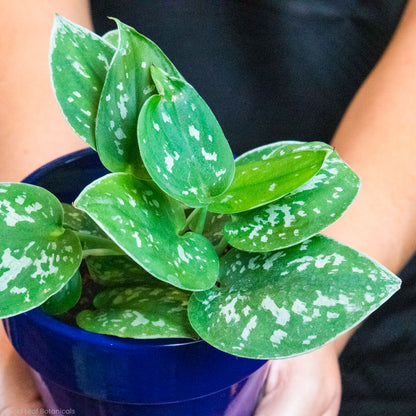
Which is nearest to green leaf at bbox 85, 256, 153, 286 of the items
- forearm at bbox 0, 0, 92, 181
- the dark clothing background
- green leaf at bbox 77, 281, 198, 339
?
green leaf at bbox 77, 281, 198, 339

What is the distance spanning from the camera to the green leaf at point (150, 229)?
0.24m

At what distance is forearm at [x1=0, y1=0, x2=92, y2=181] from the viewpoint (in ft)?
2.06

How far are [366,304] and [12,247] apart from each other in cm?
20

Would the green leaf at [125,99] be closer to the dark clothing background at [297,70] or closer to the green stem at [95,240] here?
the green stem at [95,240]

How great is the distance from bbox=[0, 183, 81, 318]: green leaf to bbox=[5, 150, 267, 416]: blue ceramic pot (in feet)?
0.11

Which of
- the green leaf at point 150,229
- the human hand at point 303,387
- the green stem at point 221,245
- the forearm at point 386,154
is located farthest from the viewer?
the forearm at point 386,154

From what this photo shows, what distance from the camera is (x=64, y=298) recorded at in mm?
323

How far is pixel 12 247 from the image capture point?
281 mm

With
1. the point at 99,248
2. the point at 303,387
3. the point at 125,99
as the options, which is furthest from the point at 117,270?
the point at 303,387

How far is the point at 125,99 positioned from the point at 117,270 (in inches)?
4.8

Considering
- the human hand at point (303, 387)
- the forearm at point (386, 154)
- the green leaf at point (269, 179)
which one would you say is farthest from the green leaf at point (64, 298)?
the forearm at point (386, 154)

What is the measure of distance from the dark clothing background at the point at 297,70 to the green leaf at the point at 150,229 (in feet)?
1.60

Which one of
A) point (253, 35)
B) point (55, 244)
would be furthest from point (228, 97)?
point (55, 244)

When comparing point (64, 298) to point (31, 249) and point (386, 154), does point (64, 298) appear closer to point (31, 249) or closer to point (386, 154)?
point (31, 249)
